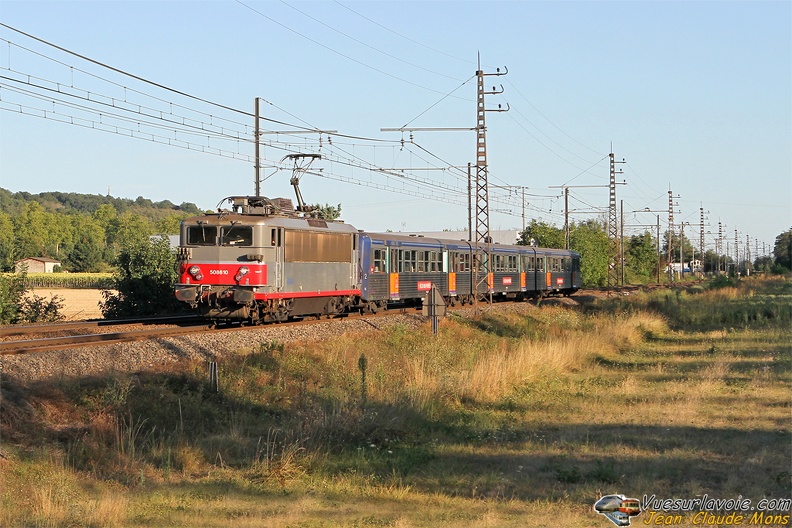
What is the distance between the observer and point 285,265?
2320cm

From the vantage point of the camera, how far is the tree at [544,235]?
67562mm

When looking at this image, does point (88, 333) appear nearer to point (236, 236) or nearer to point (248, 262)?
point (248, 262)

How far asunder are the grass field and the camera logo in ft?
0.41

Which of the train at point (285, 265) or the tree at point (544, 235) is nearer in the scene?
the train at point (285, 265)

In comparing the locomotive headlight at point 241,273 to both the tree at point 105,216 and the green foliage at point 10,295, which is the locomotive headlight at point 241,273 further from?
the tree at point 105,216

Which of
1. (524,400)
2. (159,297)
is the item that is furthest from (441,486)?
(159,297)

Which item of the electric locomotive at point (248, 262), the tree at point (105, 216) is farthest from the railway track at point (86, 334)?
the tree at point (105, 216)

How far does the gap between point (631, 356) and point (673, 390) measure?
6.98 metres

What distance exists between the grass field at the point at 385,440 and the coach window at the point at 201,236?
4588 mm

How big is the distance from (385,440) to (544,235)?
185 feet

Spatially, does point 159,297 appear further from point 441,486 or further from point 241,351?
point 441,486

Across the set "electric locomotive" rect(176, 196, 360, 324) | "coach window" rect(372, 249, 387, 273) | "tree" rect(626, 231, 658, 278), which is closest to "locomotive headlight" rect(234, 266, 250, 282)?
"electric locomotive" rect(176, 196, 360, 324)

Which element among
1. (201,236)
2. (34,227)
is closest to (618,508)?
(201,236)

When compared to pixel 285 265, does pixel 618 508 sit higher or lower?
lower
